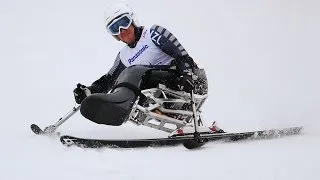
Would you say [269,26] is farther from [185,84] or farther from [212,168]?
[212,168]

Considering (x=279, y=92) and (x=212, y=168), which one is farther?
(x=279, y=92)

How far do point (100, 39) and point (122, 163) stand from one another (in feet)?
58.5

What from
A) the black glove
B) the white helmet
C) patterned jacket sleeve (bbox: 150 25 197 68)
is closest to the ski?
the black glove

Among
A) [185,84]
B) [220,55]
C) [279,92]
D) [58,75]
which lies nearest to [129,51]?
[185,84]

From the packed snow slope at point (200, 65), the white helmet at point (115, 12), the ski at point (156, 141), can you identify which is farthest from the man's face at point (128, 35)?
the ski at point (156, 141)

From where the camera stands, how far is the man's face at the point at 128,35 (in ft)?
20.8

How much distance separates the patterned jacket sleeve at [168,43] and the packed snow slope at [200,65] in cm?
104

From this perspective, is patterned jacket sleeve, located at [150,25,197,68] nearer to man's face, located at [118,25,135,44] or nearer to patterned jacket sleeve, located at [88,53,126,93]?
man's face, located at [118,25,135,44]

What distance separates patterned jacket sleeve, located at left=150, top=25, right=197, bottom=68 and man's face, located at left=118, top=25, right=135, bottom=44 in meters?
0.24

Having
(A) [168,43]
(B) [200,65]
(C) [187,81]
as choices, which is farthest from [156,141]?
(B) [200,65]

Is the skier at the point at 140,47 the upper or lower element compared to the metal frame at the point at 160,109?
upper

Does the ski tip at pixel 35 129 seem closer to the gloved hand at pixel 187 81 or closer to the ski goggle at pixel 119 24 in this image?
the ski goggle at pixel 119 24

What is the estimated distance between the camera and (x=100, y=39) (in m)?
21.9

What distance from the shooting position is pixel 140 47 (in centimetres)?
656
